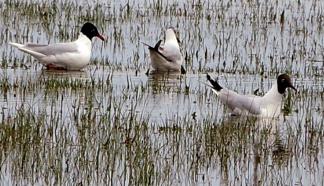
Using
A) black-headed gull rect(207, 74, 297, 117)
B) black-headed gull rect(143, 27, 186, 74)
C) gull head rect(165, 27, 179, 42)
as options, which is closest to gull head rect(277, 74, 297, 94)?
black-headed gull rect(207, 74, 297, 117)

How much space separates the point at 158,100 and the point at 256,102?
5.07ft

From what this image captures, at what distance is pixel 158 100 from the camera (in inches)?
583

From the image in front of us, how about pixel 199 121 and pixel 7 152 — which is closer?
pixel 7 152

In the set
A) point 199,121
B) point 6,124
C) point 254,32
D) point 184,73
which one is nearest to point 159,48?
point 184,73

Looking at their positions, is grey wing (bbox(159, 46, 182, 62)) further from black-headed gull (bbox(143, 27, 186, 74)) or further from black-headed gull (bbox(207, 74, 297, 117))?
black-headed gull (bbox(207, 74, 297, 117))

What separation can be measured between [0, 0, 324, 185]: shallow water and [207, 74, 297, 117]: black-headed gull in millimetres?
154

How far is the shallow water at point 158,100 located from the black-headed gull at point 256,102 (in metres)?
0.15

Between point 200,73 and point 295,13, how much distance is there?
791 centimetres

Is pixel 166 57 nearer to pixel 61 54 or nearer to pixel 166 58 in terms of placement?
pixel 166 58

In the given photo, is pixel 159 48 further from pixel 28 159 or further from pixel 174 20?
pixel 28 159

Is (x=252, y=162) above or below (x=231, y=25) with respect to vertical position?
below

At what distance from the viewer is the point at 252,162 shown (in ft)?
35.8

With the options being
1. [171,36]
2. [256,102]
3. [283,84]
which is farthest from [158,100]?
[171,36]

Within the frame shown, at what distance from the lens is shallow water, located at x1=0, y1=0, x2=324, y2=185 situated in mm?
10273
